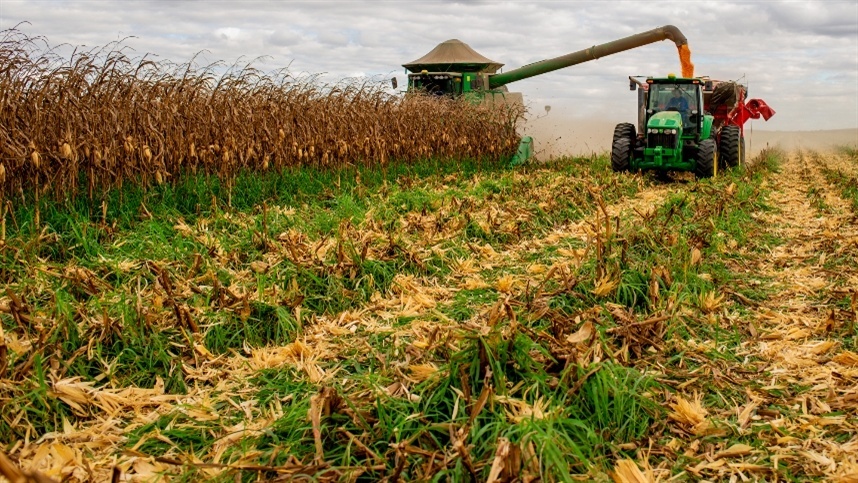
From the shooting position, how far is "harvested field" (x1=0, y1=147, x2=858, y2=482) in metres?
3.02

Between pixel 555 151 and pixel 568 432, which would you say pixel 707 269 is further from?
pixel 555 151

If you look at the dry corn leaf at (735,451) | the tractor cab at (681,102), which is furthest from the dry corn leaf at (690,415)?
the tractor cab at (681,102)

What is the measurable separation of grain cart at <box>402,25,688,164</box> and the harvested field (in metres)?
10.6

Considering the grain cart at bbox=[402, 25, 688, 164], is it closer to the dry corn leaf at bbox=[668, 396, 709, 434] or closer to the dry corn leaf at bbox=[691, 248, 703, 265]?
the dry corn leaf at bbox=[691, 248, 703, 265]

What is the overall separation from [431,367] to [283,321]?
1567mm

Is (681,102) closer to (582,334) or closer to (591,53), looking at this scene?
(591,53)

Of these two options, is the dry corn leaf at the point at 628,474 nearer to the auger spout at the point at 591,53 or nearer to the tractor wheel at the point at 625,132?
the tractor wheel at the point at 625,132

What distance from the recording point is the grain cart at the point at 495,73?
57.7ft

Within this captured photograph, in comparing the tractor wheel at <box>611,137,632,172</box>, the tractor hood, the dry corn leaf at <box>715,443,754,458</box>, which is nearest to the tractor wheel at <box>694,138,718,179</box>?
the tractor hood

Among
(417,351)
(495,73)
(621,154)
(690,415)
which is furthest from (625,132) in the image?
(690,415)

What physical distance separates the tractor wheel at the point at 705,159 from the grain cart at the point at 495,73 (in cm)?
416

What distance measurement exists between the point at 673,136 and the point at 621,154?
1052mm

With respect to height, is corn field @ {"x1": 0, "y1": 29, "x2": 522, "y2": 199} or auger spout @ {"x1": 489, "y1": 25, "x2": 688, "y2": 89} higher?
auger spout @ {"x1": 489, "y1": 25, "x2": 688, "y2": 89}

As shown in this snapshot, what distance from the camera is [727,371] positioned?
390 cm
